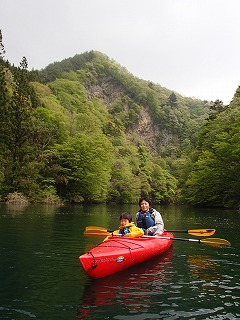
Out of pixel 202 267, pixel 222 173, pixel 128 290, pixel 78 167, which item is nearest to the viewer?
pixel 128 290

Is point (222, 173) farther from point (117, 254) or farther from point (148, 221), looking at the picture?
point (117, 254)

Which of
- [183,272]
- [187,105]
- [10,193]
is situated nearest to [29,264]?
[183,272]

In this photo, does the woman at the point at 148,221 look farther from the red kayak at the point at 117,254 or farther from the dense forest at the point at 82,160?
the dense forest at the point at 82,160

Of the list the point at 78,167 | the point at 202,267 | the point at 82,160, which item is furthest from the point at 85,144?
the point at 202,267

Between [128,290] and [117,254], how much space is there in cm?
112

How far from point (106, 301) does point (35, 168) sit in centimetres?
3117

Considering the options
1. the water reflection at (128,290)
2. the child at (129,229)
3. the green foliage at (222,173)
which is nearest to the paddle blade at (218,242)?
the water reflection at (128,290)

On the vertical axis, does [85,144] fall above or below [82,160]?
above

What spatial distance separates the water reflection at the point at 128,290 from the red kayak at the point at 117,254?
18 cm

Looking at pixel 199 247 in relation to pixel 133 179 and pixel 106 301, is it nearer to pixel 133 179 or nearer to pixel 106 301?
pixel 106 301

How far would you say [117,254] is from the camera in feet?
24.6

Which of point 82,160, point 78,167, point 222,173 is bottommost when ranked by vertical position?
point 222,173

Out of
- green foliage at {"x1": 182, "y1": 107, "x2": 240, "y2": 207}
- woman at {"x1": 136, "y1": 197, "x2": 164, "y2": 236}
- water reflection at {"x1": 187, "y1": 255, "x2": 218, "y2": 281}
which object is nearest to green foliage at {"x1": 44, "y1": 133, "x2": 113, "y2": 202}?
green foliage at {"x1": 182, "y1": 107, "x2": 240, "y2": 207}

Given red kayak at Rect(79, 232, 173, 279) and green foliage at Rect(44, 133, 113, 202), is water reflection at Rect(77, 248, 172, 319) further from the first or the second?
green foliage at Rect(44, 133, 113, 202)
